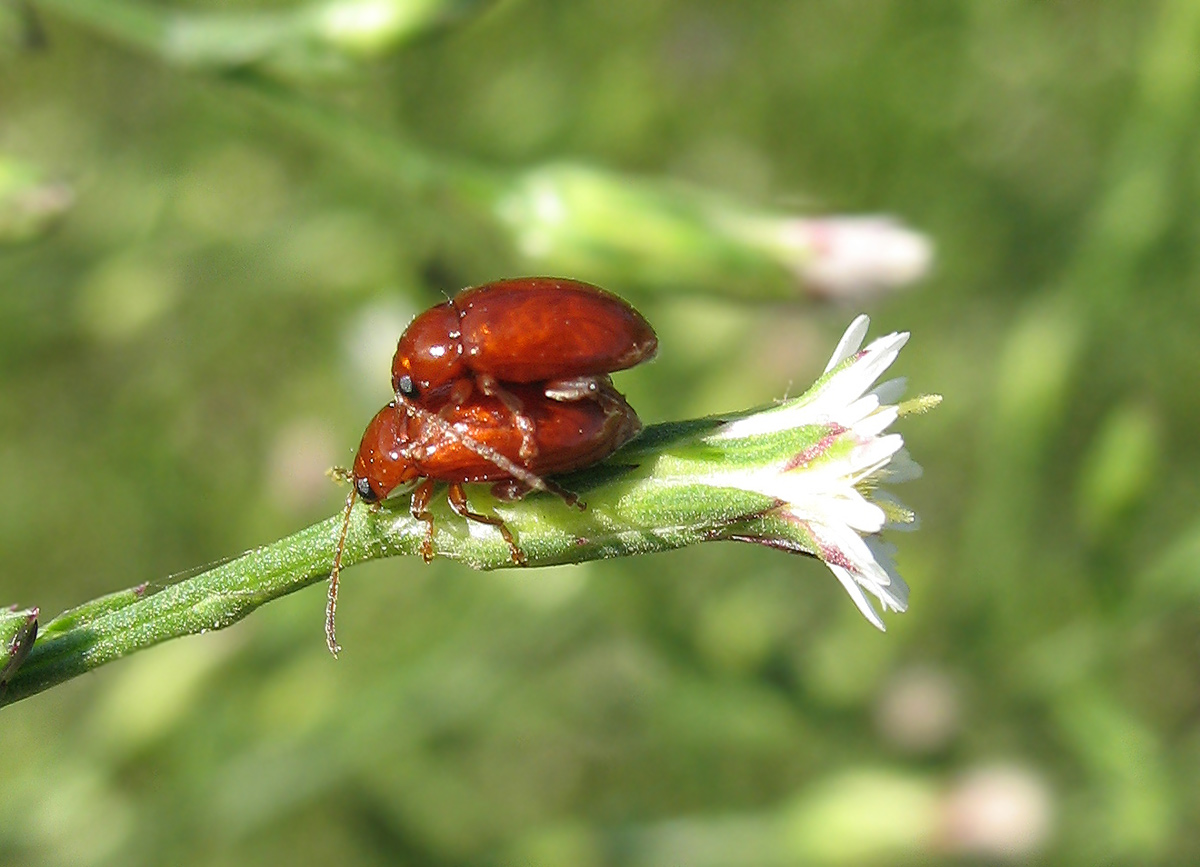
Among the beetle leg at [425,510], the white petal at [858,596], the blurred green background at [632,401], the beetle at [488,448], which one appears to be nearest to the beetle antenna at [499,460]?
the beetle at [488,448]

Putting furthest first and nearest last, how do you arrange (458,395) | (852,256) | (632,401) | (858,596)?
1. (632,401)
2. (852,256)
3. (458,395)
4. (858,596)

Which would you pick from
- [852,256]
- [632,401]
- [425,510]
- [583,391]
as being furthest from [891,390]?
[632,401]

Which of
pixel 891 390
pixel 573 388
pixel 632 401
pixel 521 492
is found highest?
pixel 891 390

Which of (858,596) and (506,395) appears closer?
(858,596)

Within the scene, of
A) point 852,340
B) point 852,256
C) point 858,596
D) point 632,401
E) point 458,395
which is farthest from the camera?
point 632,401

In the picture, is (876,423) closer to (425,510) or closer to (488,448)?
(488,448)

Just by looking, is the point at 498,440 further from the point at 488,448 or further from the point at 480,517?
the point at 480,517

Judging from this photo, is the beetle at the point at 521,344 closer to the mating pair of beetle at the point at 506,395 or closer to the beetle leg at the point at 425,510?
the mating pair of beetle at the point at 506,395

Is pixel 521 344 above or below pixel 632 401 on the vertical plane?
above
